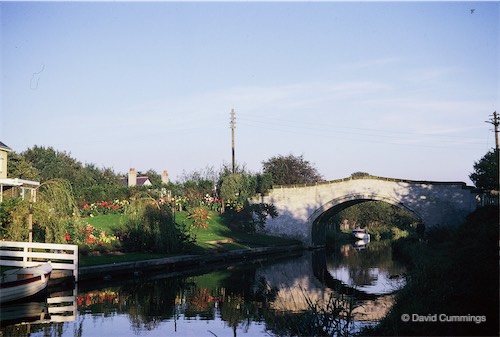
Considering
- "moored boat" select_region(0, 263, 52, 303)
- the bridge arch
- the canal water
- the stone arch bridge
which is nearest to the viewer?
the canal water

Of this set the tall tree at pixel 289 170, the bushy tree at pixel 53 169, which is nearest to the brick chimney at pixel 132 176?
the bushy tree at pixel 53 169

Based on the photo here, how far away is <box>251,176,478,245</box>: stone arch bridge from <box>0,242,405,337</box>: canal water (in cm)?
1475

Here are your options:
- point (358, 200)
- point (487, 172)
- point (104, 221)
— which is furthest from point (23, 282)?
point (358, 200)

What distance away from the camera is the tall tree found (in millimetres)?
64375

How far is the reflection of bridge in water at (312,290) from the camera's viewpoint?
51.4ft

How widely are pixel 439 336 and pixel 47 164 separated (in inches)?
3013

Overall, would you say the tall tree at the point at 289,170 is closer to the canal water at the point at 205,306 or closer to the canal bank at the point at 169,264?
the canal bank at the point at 169,264

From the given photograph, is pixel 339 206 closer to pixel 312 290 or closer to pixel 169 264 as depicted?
pixel 169 264

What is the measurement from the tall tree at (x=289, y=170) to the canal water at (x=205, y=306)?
3783cm

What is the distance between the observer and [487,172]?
34.8 meters

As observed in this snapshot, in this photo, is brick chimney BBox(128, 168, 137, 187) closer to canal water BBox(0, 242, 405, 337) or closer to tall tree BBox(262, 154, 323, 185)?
tall tree BBox(262, 154, 323, 185)

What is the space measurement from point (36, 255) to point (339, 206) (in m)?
30.3

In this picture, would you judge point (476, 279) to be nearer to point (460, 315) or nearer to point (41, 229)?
point (460, 315)

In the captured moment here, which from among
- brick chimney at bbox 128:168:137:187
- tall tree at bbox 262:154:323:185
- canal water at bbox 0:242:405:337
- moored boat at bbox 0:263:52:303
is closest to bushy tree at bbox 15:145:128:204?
brick chimney at bbox 128:168:137:187
